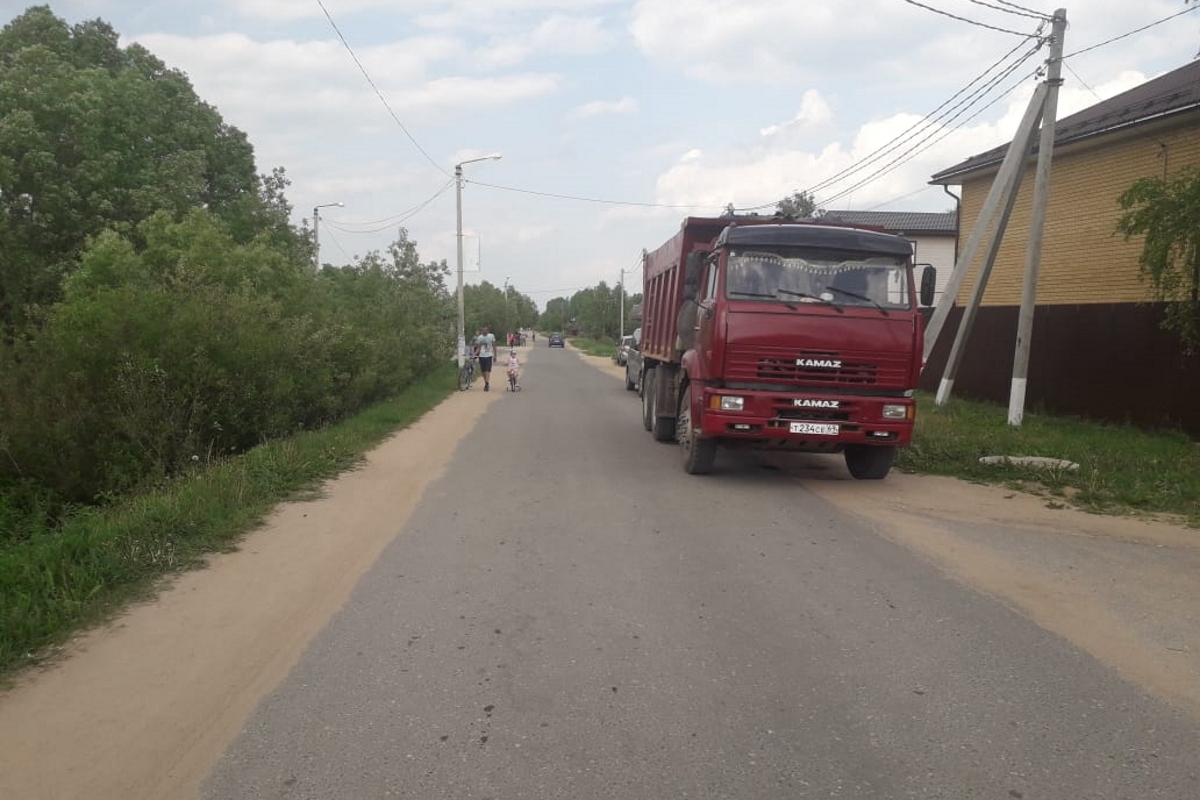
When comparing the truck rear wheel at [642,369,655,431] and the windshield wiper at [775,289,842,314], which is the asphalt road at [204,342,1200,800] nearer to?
the windshield wiper at [775,289,842,314]

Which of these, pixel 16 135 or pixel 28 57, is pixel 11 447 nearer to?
pixel 16 135

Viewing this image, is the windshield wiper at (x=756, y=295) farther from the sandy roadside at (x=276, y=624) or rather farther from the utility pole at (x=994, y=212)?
the utility pole at (x=994, y=212)

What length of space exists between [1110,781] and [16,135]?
27786 millimetres

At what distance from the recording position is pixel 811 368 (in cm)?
900

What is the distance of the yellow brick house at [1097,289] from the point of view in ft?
45.9

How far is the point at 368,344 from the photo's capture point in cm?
1738

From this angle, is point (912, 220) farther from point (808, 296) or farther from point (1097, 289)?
point (808, 296)

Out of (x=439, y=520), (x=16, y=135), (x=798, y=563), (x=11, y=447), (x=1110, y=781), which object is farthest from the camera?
(x=16, y=135)

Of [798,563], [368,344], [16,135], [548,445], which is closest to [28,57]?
[16,135]

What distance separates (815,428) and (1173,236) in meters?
5.76

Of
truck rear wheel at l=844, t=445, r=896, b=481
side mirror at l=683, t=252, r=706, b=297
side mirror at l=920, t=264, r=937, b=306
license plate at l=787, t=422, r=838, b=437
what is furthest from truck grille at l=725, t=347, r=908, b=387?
side mirror at l=683, t=252, r=706, b=297

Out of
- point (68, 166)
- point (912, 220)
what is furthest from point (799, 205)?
point (68, 166)

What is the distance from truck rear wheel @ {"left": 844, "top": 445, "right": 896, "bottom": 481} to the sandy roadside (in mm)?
587

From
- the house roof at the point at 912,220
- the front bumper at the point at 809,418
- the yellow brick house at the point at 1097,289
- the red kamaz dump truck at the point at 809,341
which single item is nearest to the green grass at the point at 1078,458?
the yellow brick house at the point at 1097,289
